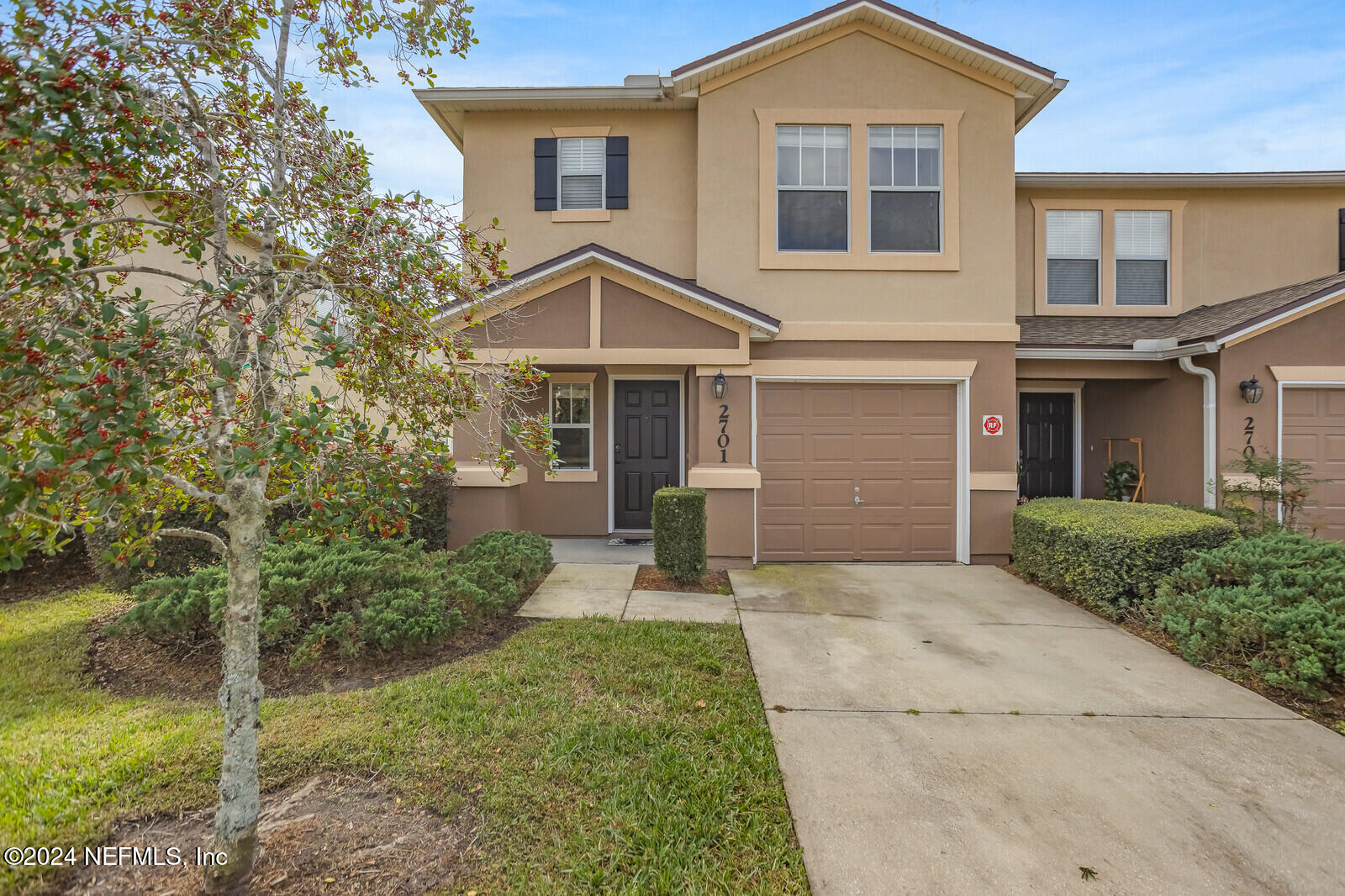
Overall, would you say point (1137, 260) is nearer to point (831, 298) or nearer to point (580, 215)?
point (831, 298)

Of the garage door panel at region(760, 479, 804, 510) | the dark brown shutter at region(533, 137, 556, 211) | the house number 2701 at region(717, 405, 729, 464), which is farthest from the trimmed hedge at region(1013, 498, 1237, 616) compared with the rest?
the dark brown shutter at region(533, 137, 556, 211)

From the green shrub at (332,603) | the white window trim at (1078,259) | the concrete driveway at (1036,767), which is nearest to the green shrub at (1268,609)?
the concrete driveway at (1036,767)

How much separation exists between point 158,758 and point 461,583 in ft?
7.09

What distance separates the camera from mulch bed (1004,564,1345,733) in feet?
12.6

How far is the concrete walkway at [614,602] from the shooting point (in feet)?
18.0

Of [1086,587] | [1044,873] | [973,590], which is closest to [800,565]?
[973,590]

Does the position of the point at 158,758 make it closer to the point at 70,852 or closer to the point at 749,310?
the point at 70,852

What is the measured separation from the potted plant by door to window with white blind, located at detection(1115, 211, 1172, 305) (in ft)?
8.57

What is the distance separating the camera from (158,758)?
3.05 m

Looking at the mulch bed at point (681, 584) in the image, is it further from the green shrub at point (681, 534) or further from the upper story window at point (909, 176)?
the upper story window at point (909, 176)

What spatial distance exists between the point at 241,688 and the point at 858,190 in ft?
27.2

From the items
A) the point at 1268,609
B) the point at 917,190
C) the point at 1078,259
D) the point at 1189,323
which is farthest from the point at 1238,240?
the point at 1268,609

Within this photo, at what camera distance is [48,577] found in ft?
21.5

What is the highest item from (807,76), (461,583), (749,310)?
(807,76)
